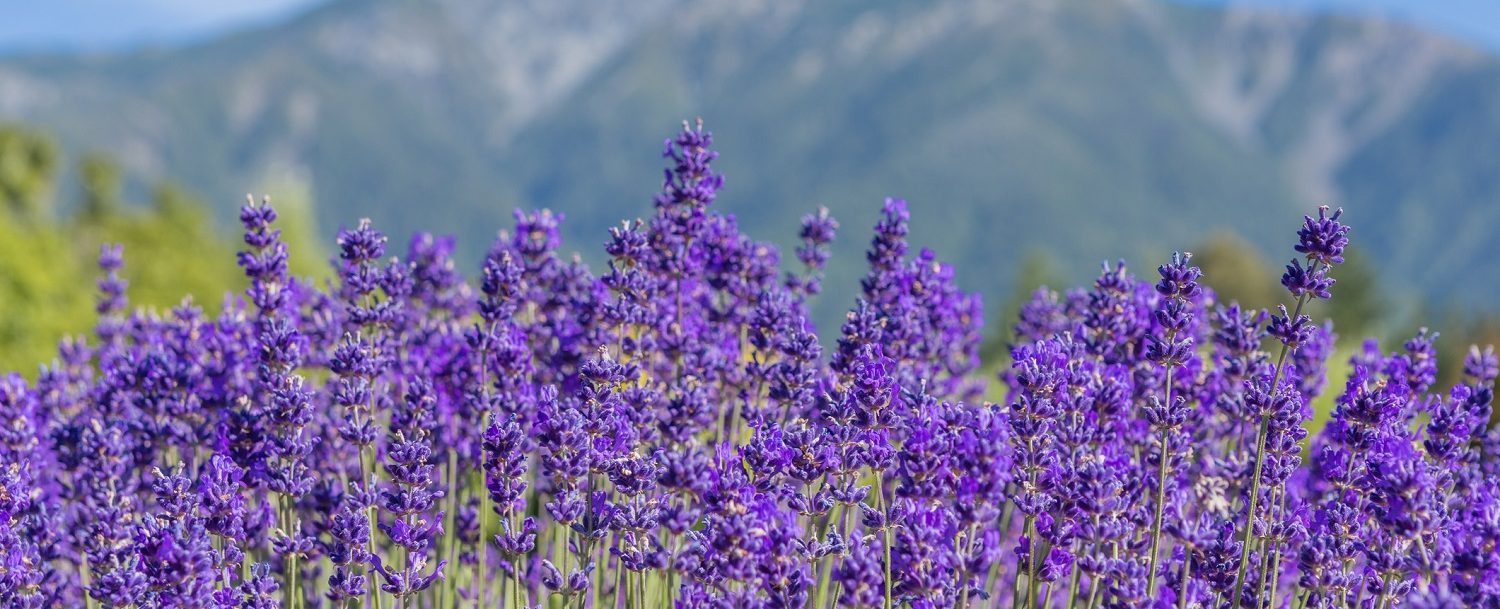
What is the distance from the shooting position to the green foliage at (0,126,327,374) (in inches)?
1171

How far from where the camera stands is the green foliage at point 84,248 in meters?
29.8

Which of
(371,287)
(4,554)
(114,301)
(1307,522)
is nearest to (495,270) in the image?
(371,287)

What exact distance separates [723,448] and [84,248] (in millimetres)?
66805

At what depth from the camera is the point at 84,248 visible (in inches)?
2414

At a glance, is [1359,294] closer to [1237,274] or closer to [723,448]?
[1237,274]

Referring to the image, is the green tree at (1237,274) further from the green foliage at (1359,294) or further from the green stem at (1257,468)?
the green stem at (1257,468)

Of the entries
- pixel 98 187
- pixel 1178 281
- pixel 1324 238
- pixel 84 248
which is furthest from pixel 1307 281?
pixel 98 187

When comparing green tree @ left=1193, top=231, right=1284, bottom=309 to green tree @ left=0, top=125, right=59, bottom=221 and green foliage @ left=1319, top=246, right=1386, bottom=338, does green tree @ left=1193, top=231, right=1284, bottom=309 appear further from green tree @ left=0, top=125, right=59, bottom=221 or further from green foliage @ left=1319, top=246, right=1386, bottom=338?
green tree @ left=0, top=125, right=59, bottom=221

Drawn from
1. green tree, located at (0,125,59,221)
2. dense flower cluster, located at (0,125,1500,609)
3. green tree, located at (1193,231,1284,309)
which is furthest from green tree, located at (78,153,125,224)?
dense flower cluster, located at (0,125,1500,609)

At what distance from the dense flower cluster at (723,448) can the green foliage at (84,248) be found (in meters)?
17.5

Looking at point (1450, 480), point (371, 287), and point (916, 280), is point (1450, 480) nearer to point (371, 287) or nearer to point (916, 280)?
point (916, 280)

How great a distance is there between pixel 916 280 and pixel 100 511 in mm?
3097

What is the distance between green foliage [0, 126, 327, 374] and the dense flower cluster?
17.5 metres

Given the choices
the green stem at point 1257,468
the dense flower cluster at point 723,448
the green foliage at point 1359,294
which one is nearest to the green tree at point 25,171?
the dense flower cluster at point 723,448
